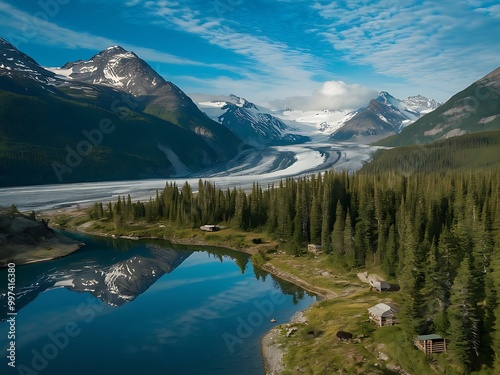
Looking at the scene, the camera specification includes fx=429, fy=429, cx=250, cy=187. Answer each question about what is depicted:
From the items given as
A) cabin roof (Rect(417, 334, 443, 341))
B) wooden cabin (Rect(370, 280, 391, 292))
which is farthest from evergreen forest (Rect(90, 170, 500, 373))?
wooden cabin (Rect(370, 280, 391, 292))

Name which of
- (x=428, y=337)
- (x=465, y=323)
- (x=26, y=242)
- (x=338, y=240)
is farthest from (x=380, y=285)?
(x=26, y=242)

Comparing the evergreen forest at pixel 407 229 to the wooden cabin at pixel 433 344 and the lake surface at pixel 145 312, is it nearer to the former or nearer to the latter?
the wooden cabin at pixel 433 344

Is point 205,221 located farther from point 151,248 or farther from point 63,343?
point 63,343

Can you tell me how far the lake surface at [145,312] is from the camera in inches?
2133

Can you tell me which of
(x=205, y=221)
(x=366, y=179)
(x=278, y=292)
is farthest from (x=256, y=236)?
(x=278, y=292)

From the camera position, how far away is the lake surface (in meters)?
54.2

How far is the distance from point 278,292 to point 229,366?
31.7 m

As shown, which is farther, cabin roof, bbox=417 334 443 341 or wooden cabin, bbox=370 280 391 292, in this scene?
wooden cabin, bbox=370 280 391 292

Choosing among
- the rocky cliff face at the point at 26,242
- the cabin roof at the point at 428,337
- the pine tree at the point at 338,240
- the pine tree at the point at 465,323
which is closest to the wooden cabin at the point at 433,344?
the cabin roof at the point at 428,337

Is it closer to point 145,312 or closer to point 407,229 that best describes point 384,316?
point 407,229

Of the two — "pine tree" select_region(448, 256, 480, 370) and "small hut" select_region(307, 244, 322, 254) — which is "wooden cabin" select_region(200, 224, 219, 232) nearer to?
"small hut" select_region(307, 244, 322, 254)

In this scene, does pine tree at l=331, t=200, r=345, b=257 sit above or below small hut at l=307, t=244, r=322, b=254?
above

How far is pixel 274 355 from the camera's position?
178 ft

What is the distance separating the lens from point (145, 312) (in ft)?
242
